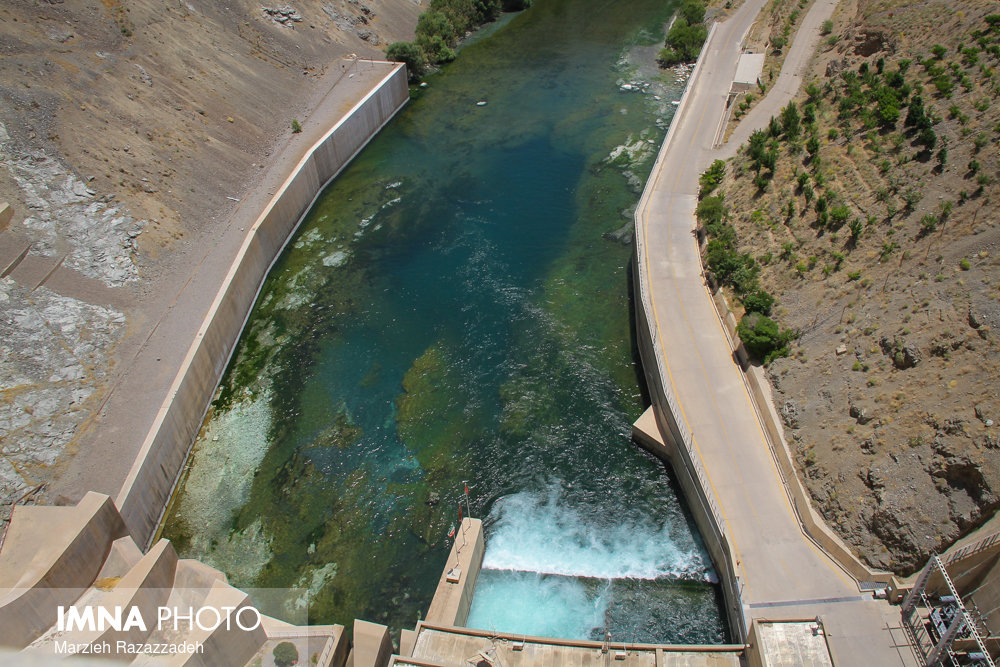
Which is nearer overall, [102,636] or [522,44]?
[102,636]

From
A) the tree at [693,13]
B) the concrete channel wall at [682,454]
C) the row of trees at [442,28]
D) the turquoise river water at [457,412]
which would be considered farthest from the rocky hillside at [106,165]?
the tree at [693,13]

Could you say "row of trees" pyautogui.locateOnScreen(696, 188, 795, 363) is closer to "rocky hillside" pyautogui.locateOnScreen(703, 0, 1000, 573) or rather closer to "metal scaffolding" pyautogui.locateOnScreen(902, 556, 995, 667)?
"rocky hillside" pyautogui.locateOnScreen(703, 0, 1000, 573)

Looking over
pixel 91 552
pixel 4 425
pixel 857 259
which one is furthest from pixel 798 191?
pixel 4 425

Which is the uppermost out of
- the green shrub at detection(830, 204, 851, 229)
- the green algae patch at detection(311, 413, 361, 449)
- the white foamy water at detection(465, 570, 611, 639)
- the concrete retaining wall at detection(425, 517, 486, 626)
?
the green shrub at detection(830, 204, 851, 229)

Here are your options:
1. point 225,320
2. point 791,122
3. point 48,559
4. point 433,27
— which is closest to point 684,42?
point 433,27

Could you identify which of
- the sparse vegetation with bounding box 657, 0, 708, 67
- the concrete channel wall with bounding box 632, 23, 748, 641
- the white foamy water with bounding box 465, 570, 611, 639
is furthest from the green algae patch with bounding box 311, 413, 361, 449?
the sparse vegetation with bounding box 657, 0, 708, 67

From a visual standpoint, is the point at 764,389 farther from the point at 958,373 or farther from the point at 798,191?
the point at 798,191

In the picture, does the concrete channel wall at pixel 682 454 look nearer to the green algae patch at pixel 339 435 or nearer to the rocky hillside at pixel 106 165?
the green algae patch at pixel 339 435
